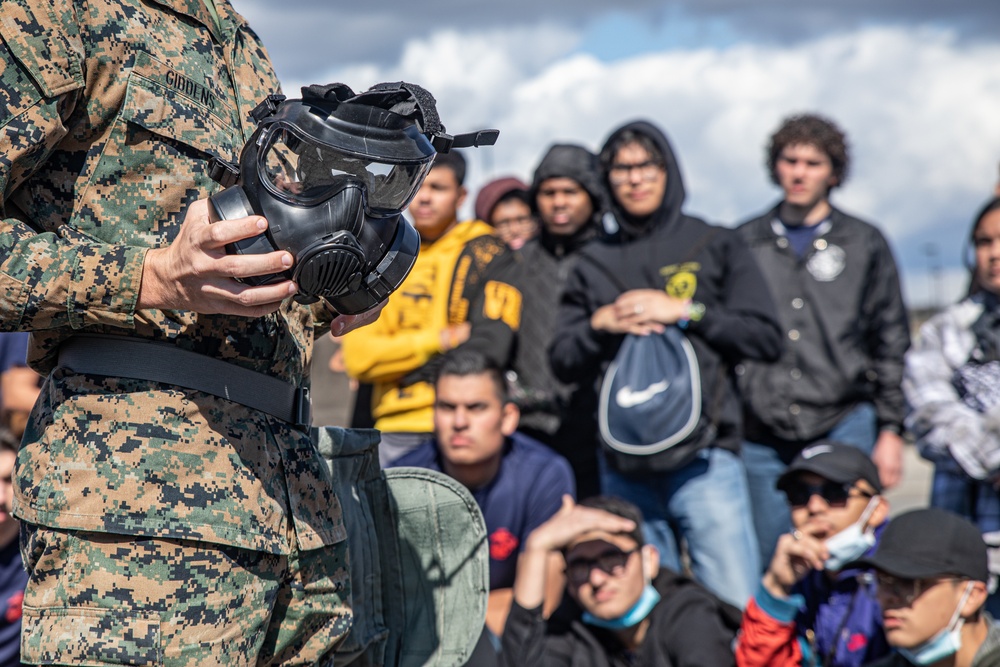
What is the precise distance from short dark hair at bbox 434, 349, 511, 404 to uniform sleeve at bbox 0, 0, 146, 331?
2.80 metres

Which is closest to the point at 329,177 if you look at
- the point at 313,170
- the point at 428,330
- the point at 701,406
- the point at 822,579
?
the point at 313,170

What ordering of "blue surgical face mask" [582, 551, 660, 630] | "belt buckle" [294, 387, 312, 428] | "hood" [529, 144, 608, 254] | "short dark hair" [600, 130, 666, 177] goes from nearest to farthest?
"belt buckle" [294, 387, 312, 428]
"blue surgical face mask" [582, 551, 660, 630]
"short dark hair" [600, 130, 666, 177]
"hood" [529, 144, 608, 254]

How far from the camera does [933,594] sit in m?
3.45

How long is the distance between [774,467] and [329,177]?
3.25 metres

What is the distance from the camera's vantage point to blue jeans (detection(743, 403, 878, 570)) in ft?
14.7

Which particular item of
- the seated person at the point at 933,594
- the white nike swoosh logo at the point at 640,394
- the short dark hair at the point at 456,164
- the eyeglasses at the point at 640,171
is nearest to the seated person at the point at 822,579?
the seated person at the point at 933,594

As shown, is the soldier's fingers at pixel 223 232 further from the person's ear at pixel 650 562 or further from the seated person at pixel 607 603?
the person's ear at pixel 650 562

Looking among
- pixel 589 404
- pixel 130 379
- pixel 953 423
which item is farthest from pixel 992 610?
pixel 130 379

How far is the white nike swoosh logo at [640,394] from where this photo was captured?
13.3ft

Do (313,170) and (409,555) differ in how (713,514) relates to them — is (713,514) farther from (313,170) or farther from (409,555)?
(313,170)

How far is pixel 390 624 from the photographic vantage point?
8.14 feet

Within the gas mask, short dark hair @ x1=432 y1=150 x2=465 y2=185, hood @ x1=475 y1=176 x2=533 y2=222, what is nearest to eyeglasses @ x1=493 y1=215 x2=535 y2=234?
hood @ x1=475 y1=176 x2=533 y2=222

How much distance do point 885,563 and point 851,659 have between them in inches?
15.4

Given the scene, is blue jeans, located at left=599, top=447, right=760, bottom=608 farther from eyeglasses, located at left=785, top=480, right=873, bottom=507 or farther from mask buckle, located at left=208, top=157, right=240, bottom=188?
mask buckle, located at left=208, top=157, right=240, bottom=188
